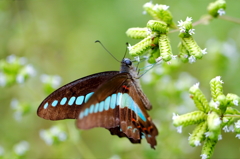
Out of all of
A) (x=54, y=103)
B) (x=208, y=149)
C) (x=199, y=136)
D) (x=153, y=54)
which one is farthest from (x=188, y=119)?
(x=54, y=103)

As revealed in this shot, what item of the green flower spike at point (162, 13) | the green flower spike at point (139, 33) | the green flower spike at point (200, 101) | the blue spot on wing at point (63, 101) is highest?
the green flower spike at point (162, 13)

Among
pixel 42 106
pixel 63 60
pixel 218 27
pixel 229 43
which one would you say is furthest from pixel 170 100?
pixel 63 60

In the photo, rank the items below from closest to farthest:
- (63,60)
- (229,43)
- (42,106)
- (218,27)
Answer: (42,106), (229,43), (218,27), (63,60)

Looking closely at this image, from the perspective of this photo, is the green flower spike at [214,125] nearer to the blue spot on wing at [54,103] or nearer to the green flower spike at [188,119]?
the green flower spike at [188,119]

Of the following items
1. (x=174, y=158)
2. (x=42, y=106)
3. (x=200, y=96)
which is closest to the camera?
(x=200, y=96)

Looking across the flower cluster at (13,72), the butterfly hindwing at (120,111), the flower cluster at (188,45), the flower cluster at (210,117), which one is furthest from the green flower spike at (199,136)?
the flower cluster at (13,72)

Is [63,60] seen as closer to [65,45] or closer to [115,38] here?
[65,45]

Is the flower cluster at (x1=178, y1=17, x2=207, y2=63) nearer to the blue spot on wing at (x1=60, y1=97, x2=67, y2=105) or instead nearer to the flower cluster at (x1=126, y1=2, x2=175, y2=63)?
the flower cluster at (x1=126, y1=2, x2=175, y2=63)

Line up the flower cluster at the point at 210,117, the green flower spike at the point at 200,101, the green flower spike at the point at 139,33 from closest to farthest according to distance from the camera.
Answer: the flower cluster at the point at 210,117 → the green flower spike at the point at 200,101 → the green flower spike at the point at 139,33
